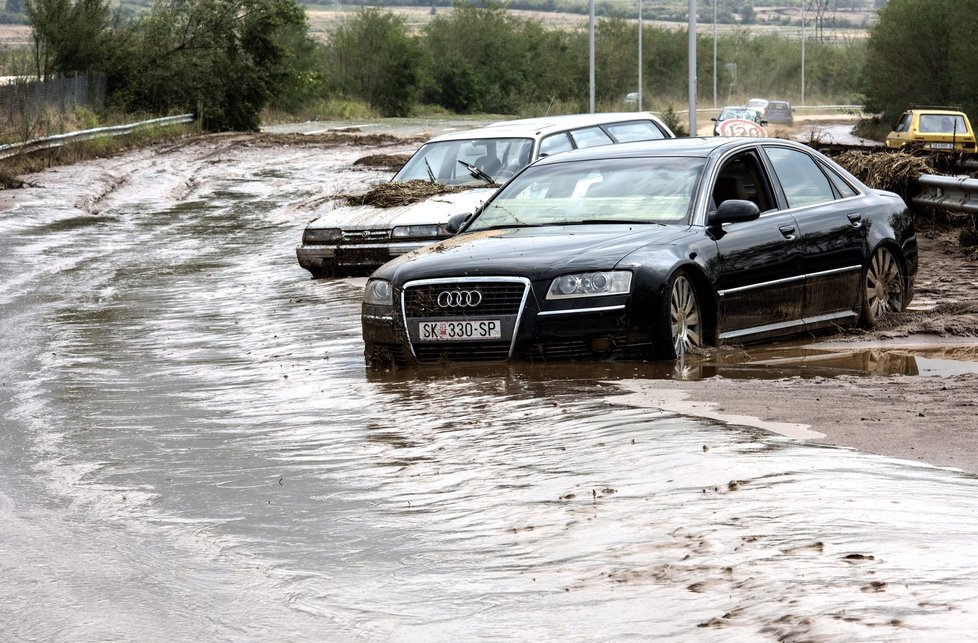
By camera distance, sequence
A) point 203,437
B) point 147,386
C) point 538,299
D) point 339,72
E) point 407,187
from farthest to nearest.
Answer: point 339,72 → point 407,187 → point 147,386 → point 538,299 → point 203,437

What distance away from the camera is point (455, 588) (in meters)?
4.74

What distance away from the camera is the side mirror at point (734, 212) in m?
9.30

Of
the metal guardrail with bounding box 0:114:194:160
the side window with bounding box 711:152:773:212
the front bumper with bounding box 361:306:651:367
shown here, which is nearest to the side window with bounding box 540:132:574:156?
the side window with bounding box 711:152:773:212

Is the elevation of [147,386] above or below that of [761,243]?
below

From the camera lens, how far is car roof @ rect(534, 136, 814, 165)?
1014cm

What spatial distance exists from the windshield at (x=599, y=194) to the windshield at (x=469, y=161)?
5.90 meters

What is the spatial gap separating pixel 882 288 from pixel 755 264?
171 centimetres

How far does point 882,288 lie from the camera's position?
35.8ft

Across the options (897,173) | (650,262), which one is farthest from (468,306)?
(897,173)

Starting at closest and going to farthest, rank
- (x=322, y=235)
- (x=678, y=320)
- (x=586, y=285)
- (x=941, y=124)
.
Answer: (x=586, y=285), (x=678, y=320), (x=322, y=235), (x=941, y=124)

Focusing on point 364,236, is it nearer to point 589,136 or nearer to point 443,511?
point 589,136

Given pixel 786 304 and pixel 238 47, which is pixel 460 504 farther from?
pixel 238 47

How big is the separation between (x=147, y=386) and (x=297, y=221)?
49.8 ft

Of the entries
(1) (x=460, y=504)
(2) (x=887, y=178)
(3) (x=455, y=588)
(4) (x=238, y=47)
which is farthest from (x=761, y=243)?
(4) (x=238, y=47)
